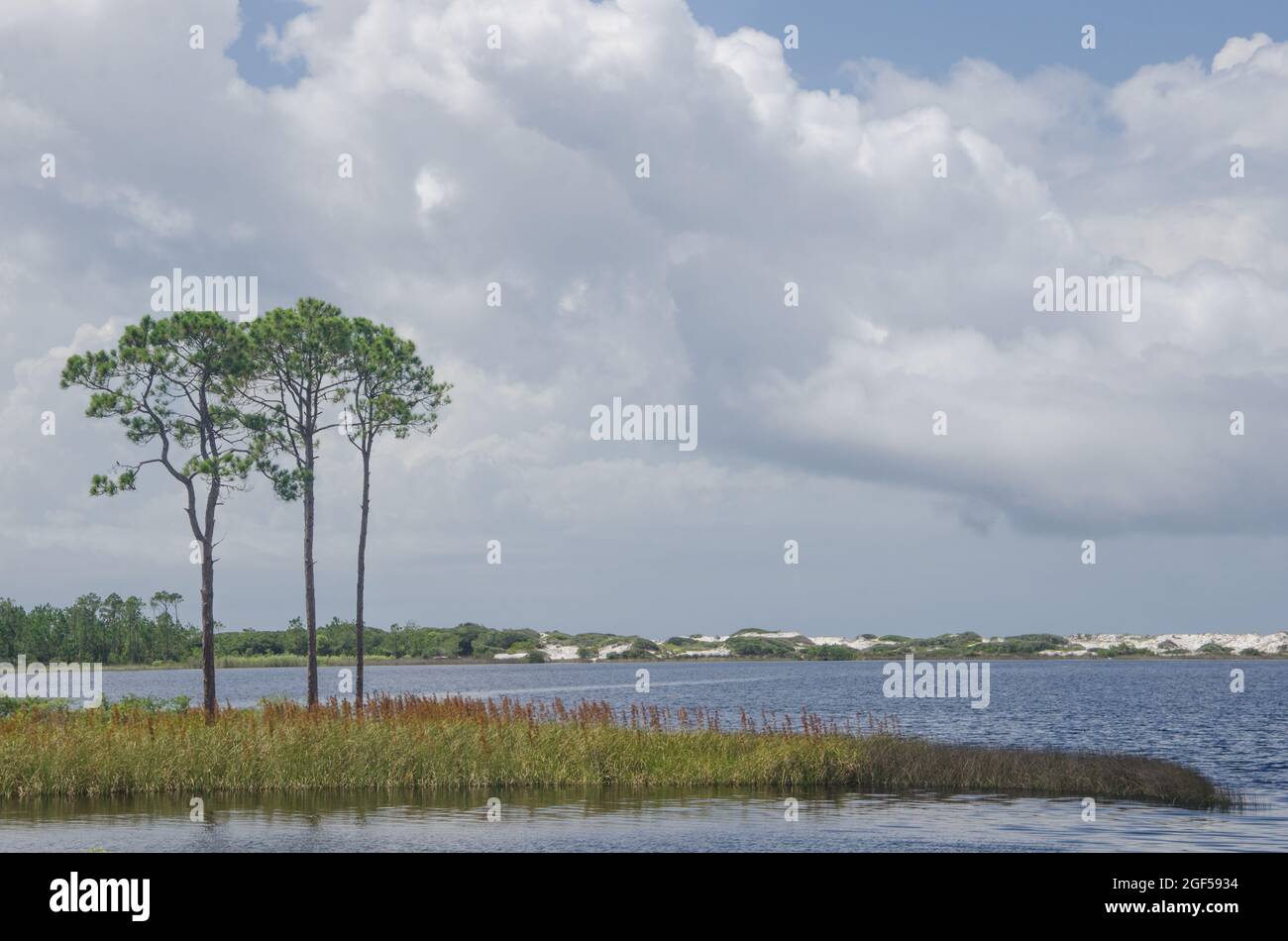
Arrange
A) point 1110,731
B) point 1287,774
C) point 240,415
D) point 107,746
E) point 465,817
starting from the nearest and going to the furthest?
point 465,817 → point 107,746 → point 1287,774 → point 240,415 → point 1110,731

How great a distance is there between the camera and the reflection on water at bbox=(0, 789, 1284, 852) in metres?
24.5

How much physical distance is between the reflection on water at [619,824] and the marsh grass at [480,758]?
0.94 m

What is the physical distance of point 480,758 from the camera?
33969mm

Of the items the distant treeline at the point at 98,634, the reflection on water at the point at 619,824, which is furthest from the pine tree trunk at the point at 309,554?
the distant treeline at the point at 98,634

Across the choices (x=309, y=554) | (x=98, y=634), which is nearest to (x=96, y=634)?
(x=98, y=634)

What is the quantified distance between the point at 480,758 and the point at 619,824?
8010mm

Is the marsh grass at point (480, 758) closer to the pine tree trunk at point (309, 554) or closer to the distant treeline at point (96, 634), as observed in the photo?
the pine tree trunk at point (309, 554)

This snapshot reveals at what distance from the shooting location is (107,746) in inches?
1264

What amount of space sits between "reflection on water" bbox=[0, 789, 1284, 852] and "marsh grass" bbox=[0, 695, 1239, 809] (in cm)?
94

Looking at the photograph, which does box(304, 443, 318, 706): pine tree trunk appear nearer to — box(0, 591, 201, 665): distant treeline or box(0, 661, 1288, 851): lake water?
box(0, 661, 1288, 851): lake water

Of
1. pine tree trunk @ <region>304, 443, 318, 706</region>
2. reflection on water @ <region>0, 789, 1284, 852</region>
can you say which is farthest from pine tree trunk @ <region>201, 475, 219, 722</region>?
reflection on water @ <region>0, 789, 1284, 852</region>
